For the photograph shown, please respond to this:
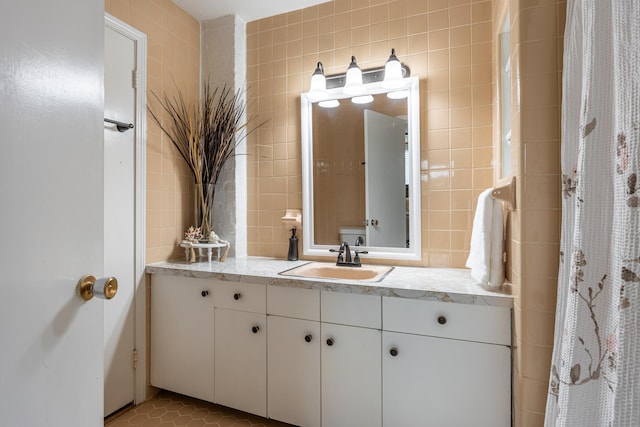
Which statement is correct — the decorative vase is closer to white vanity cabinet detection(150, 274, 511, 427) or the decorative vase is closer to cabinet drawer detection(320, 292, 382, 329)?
white vanity cabinet detection(150, 274, 511, 427)

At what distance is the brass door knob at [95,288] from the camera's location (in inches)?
28.4

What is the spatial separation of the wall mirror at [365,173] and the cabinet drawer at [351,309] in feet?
1.79

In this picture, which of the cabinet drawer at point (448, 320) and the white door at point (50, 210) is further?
the cabinet drawer at point (448, 320)

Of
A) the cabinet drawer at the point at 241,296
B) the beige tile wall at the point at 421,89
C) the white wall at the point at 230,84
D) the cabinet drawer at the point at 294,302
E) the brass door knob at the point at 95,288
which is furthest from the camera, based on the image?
the white wall at the point at 230,84

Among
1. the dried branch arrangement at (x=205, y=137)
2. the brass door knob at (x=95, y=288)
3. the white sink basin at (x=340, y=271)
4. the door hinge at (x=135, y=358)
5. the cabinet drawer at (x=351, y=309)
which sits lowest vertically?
the door hinge at (x=135, y=358)

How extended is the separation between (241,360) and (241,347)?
7cm

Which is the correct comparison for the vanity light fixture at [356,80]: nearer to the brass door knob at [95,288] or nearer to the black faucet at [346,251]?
the black faucet at [346,251]

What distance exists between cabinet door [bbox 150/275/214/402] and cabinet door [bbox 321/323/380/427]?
0.67 metres

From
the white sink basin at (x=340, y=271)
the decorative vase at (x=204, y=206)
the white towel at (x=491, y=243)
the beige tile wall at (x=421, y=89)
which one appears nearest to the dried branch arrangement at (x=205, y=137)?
the decorative vase at (x=204, y=206)

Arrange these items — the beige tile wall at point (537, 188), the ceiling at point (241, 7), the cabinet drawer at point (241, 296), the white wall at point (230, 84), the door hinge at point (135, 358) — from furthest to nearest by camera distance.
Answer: the white wall at point (230, 84), the ceiling at point (241, 7), the door hinge at point (135, 358), the cabinet drawer at point (241, 296), the beige tile wall at point (537, 188)

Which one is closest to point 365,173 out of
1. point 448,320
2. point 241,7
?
point 448,320

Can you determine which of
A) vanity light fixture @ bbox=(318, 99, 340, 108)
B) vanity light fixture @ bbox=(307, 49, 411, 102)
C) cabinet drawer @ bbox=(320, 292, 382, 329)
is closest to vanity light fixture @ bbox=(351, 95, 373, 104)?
vanity light fixture @ bbox=(307, 49, 411, 102)

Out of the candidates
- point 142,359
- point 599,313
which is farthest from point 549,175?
point 142,359

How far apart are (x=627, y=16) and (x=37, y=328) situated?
1282 millimetres
